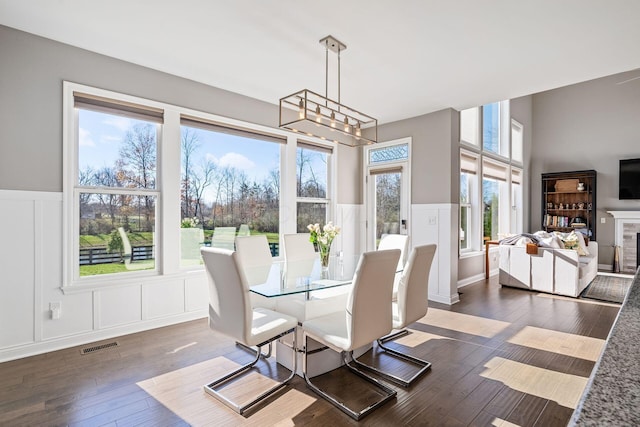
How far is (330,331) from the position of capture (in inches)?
90.9

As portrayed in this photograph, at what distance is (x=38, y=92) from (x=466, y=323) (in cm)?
481

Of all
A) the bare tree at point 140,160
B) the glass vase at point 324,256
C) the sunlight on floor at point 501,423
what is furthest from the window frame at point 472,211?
the bare tree at point 140,160

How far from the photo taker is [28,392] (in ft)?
7.59

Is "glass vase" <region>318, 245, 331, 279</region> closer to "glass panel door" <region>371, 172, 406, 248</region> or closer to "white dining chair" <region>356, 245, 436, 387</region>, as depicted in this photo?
"white dining chair" <region>356, 245, 436, 387</region>

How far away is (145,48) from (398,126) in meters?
3.64

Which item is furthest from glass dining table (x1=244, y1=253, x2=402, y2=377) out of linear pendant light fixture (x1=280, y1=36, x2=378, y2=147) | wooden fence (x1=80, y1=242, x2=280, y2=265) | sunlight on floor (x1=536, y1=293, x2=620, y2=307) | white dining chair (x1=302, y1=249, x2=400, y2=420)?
sunlight on floor (x1=536, y1=293, x2=620, y2=307)

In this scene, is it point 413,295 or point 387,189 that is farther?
point 387,189

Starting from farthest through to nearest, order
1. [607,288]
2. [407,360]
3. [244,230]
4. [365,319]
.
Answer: [607,288]
[244,230]
[407,360]
[365,319]

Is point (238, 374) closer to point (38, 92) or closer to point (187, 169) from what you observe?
point (187, 169)

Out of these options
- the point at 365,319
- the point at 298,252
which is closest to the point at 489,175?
the point at 298,252

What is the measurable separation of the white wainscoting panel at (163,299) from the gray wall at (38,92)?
1.33 metres

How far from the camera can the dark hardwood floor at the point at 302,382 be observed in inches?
80.8

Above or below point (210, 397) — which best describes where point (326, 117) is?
above

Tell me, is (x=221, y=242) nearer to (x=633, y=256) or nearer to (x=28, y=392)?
(x=28, y=392)
